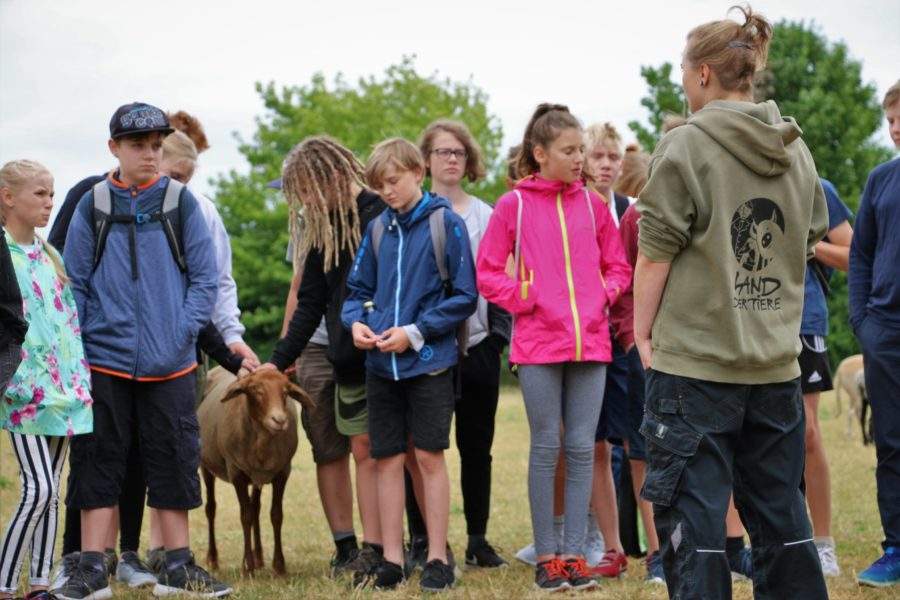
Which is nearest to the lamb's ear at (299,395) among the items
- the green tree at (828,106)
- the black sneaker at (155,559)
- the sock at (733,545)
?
the black sneaker at (155,559)

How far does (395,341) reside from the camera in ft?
22.2

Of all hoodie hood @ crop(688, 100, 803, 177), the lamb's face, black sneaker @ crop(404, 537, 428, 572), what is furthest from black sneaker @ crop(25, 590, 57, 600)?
hoodie hood @ crop(688, 100, 803, 177)

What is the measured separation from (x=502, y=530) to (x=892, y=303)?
4.65 metres

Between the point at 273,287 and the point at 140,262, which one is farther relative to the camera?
the point at 273,287

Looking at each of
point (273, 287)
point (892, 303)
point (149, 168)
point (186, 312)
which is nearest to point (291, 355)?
point (186, 312)

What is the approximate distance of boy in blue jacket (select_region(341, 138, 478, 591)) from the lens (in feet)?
22.5

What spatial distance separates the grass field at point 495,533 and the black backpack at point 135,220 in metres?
1.85

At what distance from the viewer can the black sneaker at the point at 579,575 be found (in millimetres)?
6566

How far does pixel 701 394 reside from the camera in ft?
14.9

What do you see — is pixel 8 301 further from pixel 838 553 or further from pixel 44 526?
pixel 838 553

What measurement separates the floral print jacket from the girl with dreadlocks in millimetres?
1503

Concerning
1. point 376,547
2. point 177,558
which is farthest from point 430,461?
point 177,558

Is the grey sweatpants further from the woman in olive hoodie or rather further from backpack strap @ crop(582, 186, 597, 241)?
the woman in olive hoodie

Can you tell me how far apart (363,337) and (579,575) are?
1716 millimetres
